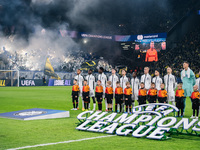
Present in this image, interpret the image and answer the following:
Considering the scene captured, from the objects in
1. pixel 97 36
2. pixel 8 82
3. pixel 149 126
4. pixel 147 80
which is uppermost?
pixel 97 36

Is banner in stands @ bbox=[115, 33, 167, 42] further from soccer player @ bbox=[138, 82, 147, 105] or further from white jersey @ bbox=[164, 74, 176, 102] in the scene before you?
soccer player @ bbox=[138, 82, 147, 105]

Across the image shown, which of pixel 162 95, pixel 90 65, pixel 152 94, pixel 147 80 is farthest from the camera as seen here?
pixel 90 65

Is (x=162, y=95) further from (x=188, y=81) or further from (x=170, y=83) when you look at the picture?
(x=188, y=81)

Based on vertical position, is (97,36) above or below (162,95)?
above

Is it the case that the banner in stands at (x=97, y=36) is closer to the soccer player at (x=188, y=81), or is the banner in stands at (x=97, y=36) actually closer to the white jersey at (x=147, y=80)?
the white jersey at (x=147, y=80)

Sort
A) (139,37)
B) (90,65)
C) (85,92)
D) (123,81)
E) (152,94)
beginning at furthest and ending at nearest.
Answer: (139,37)
(90,65)
(85,92)
(123,81)
(152,94)

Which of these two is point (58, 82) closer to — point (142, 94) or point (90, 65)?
point (90, 65)

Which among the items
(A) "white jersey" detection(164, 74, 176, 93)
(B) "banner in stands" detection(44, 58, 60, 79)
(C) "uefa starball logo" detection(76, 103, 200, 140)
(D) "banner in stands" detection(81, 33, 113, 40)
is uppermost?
(D) "banner in stands" detection(81, 33, 113, 40)

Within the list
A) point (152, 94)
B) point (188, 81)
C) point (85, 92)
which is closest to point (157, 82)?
point (152, 94)

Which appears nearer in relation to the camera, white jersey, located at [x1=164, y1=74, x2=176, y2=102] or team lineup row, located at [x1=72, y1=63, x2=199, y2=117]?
team lineup row, located at [x1=72, y1=63, x2=199, y2=117]

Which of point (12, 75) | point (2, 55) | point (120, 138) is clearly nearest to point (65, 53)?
point (2, 55)

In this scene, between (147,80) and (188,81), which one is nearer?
(188,81)

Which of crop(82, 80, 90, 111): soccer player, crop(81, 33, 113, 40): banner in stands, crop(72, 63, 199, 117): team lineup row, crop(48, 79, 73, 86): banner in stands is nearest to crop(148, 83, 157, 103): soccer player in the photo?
crop(72, 63, 199, 117): team lineup row

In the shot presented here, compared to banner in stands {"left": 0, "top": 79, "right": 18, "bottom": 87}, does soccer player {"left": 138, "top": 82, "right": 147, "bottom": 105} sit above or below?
below
